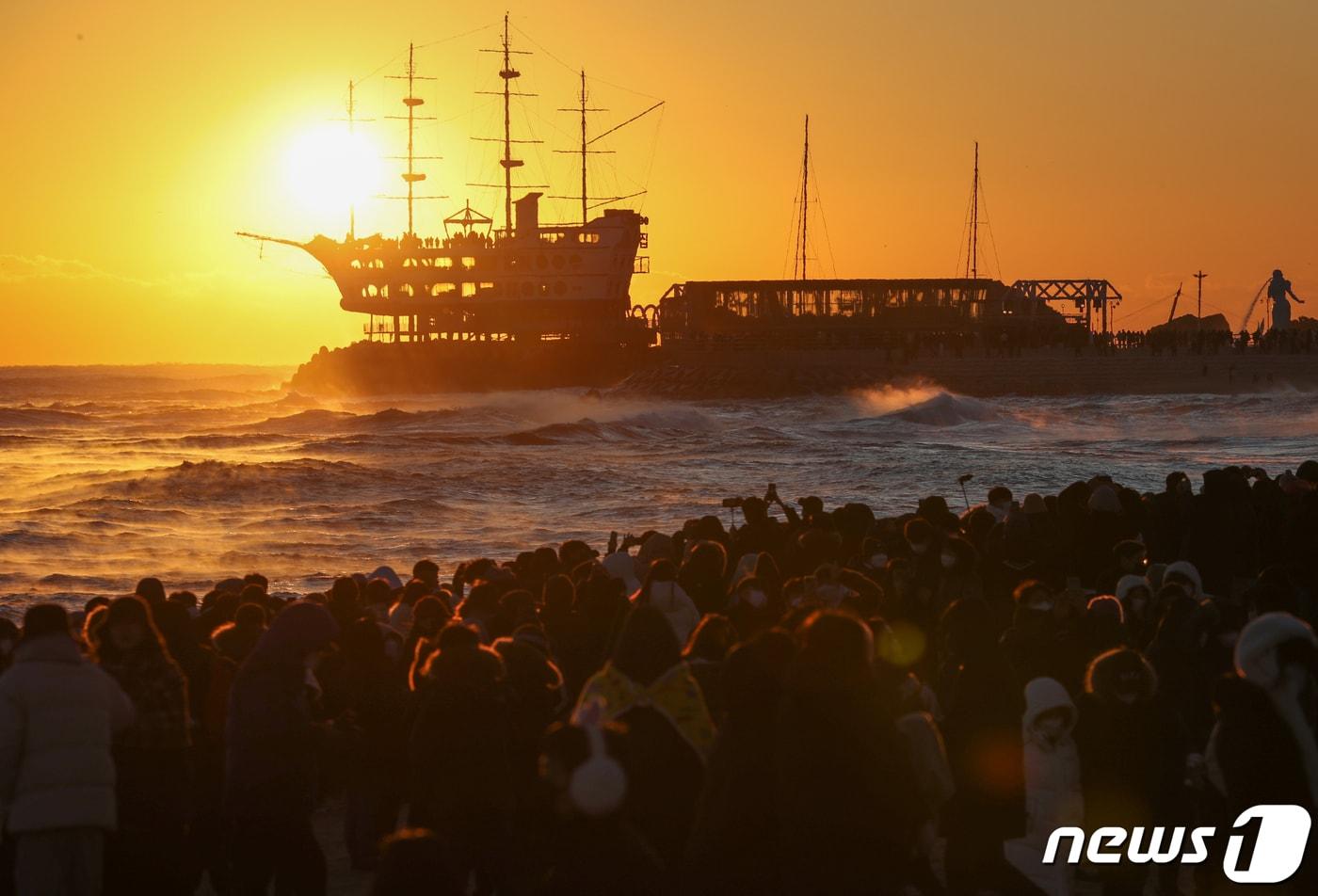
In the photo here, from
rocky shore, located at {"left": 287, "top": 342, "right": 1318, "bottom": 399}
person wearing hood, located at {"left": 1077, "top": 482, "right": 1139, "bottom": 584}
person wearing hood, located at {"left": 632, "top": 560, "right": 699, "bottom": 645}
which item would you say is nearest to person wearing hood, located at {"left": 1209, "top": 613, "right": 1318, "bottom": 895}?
person wearing hood, located at {"left": 632, "top": 560, "right": 699, "bottom": 645}

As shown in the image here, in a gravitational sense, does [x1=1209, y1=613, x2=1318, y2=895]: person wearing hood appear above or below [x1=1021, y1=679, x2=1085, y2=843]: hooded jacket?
above

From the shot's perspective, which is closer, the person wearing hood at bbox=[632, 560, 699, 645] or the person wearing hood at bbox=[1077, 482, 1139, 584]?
the person wearing hood at bbox=[632, 560, 699, 645]

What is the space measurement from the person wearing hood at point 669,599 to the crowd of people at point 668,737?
0.05 feet

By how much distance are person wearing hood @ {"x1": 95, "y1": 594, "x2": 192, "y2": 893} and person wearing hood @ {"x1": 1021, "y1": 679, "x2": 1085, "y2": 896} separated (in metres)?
3.21

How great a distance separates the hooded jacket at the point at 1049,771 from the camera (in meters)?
6.30

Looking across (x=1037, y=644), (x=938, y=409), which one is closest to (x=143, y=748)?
(x=1037, y=644)

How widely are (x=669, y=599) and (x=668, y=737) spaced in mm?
2645

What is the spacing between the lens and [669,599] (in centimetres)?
803

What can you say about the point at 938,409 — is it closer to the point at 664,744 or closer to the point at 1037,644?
the point at 1037,644

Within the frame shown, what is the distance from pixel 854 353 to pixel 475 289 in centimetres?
3199

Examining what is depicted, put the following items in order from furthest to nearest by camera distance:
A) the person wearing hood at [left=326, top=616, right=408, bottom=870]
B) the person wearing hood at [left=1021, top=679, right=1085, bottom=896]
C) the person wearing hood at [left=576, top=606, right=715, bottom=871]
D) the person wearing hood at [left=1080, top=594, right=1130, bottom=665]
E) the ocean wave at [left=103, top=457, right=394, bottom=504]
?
the ocean wave at [left=103, top=457, right=394, bottom=504] → the person wearing hood at [left=326, top=616, right=408, bottom=870] → the person wearing hood at [left=1080, top=594, right=1130, bottom=665] → the person wearing hood at [left=1021, top=679, right=1085, bottom=896] → the person wearing hood at [left=576, top=606, right=715, bottom=871]

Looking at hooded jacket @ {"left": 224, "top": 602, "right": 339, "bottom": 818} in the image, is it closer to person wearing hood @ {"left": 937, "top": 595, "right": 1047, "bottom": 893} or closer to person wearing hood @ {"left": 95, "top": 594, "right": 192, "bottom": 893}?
person wearing hood @ {"left": 95, "top": 594, "right": 192, "bottom": 893}

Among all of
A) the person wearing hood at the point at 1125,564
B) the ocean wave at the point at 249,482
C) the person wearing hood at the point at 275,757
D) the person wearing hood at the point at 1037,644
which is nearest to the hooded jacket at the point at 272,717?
the person wearing hood at the point at 275,757

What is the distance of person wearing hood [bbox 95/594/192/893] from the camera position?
630 cm
